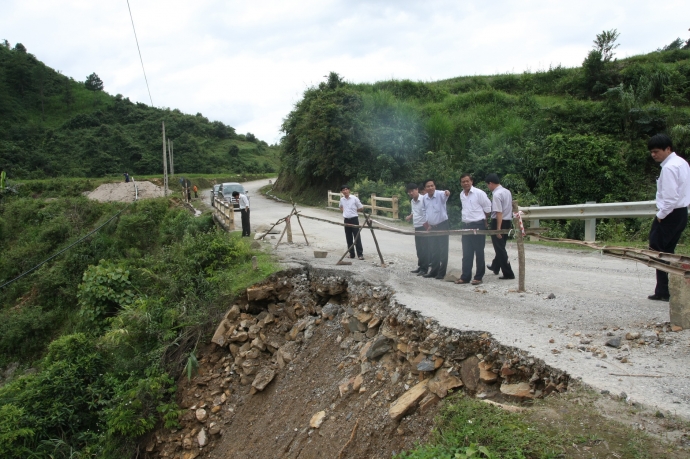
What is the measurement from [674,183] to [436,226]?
144 inches

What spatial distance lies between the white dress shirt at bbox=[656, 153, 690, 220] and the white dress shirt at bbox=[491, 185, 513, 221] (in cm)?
225

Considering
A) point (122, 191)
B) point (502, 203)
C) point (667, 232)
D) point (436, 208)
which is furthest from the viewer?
point (122, 191)

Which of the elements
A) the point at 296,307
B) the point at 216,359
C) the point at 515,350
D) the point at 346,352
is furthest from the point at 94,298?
the point at 515,350

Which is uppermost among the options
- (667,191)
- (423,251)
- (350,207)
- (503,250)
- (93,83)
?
(93,83)

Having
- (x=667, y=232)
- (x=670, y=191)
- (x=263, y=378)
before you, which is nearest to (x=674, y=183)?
(x=670, y=191)

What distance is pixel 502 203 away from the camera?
7270 millimetres

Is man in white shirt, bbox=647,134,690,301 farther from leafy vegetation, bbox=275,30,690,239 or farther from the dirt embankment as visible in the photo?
leafy vegetation, bbox=275,30,690,239

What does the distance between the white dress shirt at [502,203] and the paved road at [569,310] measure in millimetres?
1043

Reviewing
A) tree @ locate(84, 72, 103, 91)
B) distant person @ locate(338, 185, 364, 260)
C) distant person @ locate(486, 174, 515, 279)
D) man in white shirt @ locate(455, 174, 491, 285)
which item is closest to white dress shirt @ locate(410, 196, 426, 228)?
man in white shirt @ locate(455, 174, 491, 285)

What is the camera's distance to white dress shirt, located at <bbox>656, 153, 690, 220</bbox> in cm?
513

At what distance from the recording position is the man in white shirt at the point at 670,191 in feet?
16.9

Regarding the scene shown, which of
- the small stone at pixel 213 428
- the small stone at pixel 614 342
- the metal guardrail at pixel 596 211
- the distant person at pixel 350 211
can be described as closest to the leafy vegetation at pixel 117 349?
the small stone at pixel 213 428

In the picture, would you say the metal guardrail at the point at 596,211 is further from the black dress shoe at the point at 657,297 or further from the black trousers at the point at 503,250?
the black dress shoe at the point at 657,297

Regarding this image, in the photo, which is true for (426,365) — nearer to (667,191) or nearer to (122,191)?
(667,191)
